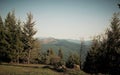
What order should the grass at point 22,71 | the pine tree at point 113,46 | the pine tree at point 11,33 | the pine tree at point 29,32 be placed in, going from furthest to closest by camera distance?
1. the pine tree at point 29,32
2. the pine tree at point 11,33
3. the pine tree at point 113,46
4. the grass at point 22,71

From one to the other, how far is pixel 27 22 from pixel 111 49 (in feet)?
87.0

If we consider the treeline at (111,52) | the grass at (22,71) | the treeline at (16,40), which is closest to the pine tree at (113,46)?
the treeline at (111,52)

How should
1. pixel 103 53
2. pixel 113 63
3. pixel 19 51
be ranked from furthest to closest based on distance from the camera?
pixel 19 51 → pixel 103 53 → pixel 113 63

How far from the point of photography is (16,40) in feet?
147

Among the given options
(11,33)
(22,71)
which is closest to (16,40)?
(11,33)

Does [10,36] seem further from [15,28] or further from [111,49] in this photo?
[111,49]

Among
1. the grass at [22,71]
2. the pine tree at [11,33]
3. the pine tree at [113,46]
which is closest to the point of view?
the grass at [22,71]

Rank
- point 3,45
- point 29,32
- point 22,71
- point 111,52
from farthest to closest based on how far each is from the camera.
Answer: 1. point 29,32
2. point 3,45
3. point 111,52
4. point 22,71

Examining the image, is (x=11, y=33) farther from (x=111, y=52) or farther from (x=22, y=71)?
(x=111, y=52)

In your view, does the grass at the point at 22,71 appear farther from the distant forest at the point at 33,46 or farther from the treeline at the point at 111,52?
the treeline at the point at 111,52

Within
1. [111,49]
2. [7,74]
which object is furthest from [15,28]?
[111,49]

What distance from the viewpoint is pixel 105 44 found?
43125 mm

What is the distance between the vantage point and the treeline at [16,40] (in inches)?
1732

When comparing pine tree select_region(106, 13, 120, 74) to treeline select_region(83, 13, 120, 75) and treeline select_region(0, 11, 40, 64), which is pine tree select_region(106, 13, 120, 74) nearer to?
treeline select_region(83, 13, 120, 75)
